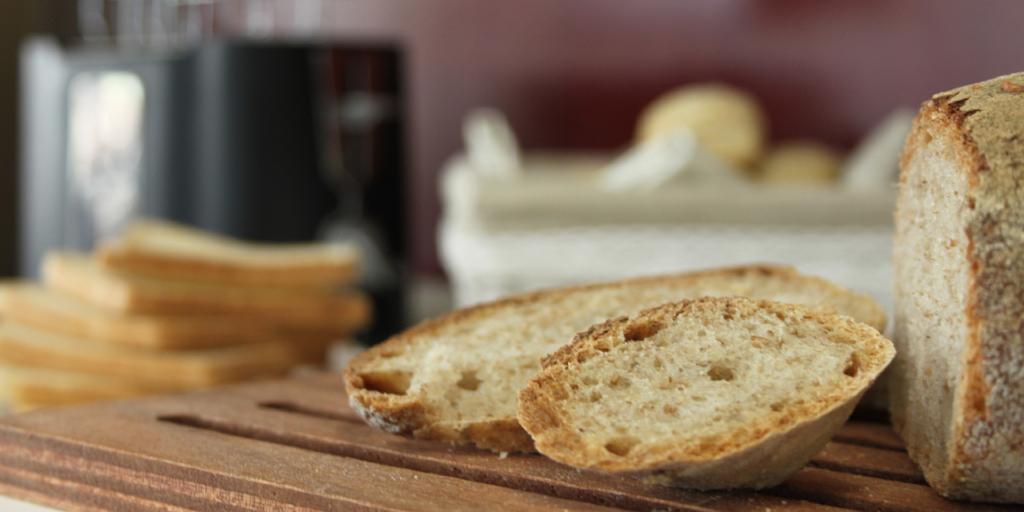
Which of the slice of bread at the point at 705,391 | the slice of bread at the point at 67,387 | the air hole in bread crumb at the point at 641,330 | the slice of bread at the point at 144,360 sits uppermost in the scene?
the air hole in bread crumb at the point at 641,330

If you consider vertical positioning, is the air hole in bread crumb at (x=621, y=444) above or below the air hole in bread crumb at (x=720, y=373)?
below

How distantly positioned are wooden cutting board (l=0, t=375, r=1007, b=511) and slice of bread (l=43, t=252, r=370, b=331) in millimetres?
539

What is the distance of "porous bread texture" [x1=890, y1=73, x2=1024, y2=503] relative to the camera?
2.05 feet

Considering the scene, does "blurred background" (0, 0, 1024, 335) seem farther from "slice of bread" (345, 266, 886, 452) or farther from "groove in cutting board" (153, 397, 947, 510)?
"groove in cutting board" (153, 397, 947, 510)

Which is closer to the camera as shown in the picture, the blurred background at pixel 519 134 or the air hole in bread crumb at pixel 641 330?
the air hole in bread crumb at pixel 641 330

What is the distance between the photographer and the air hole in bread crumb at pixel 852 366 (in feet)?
2.20

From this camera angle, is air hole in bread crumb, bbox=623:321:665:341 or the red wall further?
the red wall

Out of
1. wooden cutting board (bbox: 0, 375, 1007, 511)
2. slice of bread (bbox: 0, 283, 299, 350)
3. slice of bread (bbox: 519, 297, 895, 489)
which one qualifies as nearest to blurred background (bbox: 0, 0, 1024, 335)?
slice of bread (bbox: 0, 283, 299, 350)

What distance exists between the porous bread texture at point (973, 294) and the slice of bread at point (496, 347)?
122mm

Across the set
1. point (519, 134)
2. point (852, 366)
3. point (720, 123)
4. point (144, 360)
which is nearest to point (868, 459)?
point (852, 366)

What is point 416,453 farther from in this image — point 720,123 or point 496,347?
point 720,123

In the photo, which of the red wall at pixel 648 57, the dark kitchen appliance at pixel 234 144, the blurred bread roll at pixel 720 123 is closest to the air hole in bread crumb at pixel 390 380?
the blurred bread roll at pixel 720 123

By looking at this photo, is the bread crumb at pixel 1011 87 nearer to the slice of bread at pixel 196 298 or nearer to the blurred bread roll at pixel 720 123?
the slice of bread at pixel 196 298

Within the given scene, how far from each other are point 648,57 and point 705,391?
2.06 m
